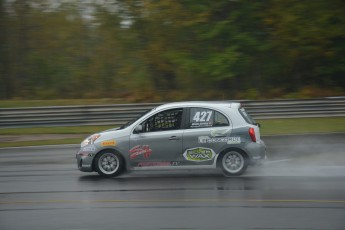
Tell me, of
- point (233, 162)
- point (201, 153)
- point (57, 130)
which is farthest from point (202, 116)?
point (57, 130)

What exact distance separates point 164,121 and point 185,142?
0.66 metres

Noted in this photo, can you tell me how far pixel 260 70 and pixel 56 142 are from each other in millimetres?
12575

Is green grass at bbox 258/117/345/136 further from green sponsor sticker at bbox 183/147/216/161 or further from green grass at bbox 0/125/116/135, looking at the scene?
green sponsor sticker at bbox 183/147/216/161

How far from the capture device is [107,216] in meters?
8.51

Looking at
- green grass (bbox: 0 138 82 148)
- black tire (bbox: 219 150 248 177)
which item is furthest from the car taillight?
green grass (bbox: 0 138 82 148)

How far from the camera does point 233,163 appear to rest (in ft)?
38.6

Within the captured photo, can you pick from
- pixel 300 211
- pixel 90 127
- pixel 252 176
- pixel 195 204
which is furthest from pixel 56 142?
pixel 300 211

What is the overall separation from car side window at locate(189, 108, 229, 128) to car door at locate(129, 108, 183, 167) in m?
0.26

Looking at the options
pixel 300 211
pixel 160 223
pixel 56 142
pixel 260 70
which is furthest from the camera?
pixel 260 70

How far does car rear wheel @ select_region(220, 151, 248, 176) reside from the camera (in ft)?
38.5

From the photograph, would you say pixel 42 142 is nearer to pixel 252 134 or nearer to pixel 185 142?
pixel 185 142

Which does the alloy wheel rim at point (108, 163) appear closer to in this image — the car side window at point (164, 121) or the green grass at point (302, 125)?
the car side window at point (164, 121)

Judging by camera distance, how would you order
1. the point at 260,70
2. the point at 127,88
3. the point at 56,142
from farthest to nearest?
the point at 127,88
the point at 260,70
the point at 56,142

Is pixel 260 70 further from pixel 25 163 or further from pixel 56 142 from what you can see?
pixel 25 163
